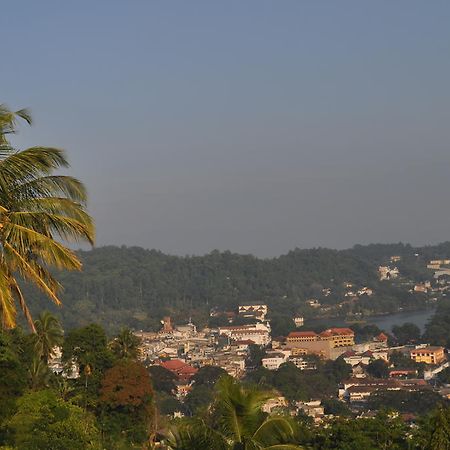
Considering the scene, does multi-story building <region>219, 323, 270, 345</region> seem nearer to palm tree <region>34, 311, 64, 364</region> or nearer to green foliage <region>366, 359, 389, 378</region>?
green foliage <region>366, 359, 389, 378</region>

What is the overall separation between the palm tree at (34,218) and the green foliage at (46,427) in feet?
10.2

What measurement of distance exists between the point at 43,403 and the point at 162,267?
13285 cm

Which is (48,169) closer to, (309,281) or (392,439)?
(392,439)

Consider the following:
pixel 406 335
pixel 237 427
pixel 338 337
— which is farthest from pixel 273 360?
pixel 237 427

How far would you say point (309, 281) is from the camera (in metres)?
146

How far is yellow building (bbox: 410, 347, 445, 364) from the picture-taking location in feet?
229

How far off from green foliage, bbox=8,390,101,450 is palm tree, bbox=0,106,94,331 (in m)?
3.11

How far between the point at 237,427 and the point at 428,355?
221ft

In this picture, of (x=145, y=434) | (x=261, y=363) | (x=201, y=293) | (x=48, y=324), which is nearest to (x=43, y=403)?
(x=145, y=434)

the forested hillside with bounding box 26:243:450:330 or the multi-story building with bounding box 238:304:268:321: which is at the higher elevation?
the forested hillside with bounding box 26:243:450:330

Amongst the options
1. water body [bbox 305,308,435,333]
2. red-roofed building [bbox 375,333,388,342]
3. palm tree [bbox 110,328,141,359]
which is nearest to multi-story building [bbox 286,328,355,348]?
red-roofed building [bbox 375,333,388,342]

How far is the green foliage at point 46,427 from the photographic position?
26.1 ft

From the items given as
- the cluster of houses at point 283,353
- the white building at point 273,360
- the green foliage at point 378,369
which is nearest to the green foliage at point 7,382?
the cluster of houses at point 283,353

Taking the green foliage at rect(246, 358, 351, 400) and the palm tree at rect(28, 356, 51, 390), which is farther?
the green foliage at rect(246, 358, 351, 400)
